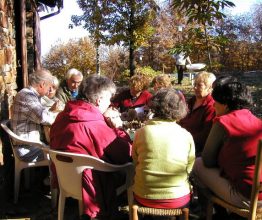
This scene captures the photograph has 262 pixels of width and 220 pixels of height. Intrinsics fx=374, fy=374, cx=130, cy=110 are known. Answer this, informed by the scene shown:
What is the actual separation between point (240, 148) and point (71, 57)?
21515 millimetres

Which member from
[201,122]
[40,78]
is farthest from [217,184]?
[40,78]

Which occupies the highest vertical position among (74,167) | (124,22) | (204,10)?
(124,22)

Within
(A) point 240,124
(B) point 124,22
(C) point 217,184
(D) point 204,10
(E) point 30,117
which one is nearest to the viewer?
(A) point 240,124

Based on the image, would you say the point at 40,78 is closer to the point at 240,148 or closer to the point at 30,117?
the point at 30,117

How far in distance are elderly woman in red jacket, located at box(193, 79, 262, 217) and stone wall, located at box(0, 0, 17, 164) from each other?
2306 millimetres

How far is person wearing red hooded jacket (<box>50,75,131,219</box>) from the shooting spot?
8.55 feet

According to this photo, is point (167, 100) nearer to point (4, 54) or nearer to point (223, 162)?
point (223, 162)

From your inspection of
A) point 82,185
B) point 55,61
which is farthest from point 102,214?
point 55,61

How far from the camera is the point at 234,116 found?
2588 mm

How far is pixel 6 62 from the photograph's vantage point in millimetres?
4258

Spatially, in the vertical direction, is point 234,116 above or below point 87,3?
below

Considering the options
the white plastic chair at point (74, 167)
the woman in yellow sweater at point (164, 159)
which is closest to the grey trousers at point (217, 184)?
the woman in yellow sweater at point (164, 159)

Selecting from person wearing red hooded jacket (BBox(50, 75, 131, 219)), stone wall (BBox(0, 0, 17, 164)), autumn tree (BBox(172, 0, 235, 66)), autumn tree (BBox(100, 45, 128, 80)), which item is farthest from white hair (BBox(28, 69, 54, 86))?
autumn tree (BBox(100, 45, 128, 80))

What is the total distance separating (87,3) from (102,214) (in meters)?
14.7
